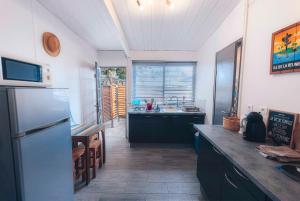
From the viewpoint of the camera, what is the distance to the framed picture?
1247 millimetres

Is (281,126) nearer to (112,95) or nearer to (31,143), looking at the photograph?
(31,143)

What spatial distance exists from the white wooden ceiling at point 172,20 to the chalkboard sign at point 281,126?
1551mm

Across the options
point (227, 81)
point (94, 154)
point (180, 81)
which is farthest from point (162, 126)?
point (227, 81)

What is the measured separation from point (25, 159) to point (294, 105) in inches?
84.9

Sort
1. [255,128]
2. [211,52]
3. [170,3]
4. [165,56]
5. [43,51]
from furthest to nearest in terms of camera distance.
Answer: [165,56], [211,52], [43,51], [170,3], [255,128]

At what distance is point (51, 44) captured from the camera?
2238 millimetres

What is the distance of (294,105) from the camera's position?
1.28 m

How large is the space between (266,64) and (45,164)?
2.32m

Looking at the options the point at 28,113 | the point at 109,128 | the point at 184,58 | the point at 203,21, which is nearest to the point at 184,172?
the point at 28,113

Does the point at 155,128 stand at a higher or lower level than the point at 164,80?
lower

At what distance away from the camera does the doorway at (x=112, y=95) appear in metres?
5.82

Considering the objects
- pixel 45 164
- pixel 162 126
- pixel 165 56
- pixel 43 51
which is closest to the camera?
pixel 45 164

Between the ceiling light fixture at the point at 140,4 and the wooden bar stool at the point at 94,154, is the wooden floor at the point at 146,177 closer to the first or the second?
the wooden bar stool at the point at 94,154

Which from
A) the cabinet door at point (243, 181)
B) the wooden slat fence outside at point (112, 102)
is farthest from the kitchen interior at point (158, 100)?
the wooden slat fence outside at point (112, 102)
